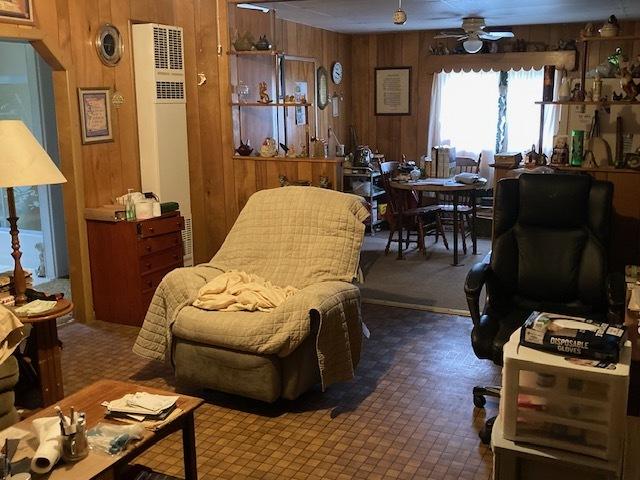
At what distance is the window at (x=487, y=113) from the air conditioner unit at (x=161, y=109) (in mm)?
3836

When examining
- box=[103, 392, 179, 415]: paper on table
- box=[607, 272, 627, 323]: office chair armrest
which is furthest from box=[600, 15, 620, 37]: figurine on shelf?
box=[103, 392, 179, 415]: paper on table

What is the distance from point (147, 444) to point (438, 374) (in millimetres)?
1913

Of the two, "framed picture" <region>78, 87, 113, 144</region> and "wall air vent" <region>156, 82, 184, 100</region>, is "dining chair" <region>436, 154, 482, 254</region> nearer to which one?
"wall air vent" <region>156, 82, 184, 100</region>

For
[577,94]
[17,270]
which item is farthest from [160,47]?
[577,94]

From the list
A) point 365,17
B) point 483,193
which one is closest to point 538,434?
point 365,17

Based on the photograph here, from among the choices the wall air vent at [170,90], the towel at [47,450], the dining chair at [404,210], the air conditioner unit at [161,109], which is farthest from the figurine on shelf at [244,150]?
the towel at [47,450]

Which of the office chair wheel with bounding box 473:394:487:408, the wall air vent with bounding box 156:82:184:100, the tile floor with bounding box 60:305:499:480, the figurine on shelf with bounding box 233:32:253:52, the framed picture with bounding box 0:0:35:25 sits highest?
the framed picture with bounding box 0:0:35:25

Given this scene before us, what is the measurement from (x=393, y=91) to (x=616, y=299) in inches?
229

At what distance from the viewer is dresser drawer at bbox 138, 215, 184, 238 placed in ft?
15.0

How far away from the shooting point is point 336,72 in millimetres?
8141

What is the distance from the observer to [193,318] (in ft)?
11.1

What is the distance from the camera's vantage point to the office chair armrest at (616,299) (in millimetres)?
2965

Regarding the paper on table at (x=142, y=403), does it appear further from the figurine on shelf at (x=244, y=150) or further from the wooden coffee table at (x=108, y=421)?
the figurine on shelf at (x=244, y=150)

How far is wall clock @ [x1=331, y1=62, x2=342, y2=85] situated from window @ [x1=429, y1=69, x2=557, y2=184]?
1.13 meters
